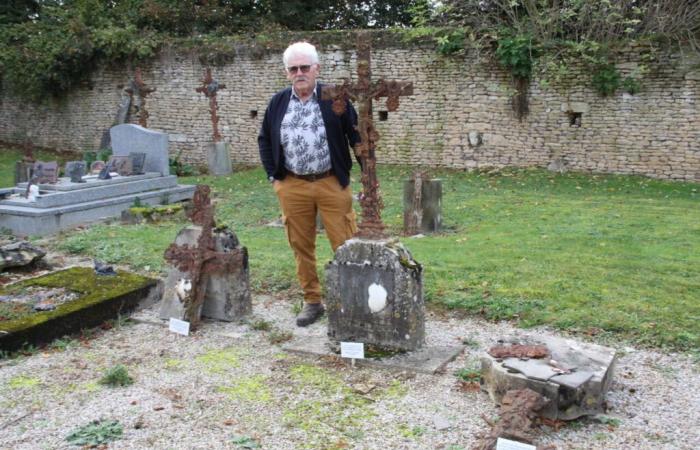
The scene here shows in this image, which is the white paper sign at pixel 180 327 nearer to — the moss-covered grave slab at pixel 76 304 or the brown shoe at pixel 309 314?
the moss-covered grave slab at pixel 76 304

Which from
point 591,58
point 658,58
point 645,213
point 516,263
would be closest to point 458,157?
point 591,58

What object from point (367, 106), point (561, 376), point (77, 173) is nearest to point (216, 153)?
point (77, 173)

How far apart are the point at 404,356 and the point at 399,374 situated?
0.23 m

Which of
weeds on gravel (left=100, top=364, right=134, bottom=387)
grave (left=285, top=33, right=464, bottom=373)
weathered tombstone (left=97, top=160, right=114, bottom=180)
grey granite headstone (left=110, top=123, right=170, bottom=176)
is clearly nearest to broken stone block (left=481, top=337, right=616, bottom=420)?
grave (left=285, top=33, right=464, bottom=373)

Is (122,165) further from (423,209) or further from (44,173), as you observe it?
(423,209)

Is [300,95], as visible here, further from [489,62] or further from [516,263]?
[489,62]

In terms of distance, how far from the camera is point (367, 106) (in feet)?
14.9

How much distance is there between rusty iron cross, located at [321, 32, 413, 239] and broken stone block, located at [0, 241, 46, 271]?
3.97m

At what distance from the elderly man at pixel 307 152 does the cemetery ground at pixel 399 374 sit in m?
0.81

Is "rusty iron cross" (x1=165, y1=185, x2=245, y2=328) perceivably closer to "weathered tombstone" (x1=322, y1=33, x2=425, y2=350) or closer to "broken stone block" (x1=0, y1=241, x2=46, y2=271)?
"weathered tombstone" (x1=322, y1=33, x2=425, y2=350)

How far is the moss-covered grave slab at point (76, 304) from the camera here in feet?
15.8

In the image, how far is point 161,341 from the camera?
4.97m

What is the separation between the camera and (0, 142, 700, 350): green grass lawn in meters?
5.13

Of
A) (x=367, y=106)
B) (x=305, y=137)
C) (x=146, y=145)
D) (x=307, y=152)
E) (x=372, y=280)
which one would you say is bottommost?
(x=372, y=280)
